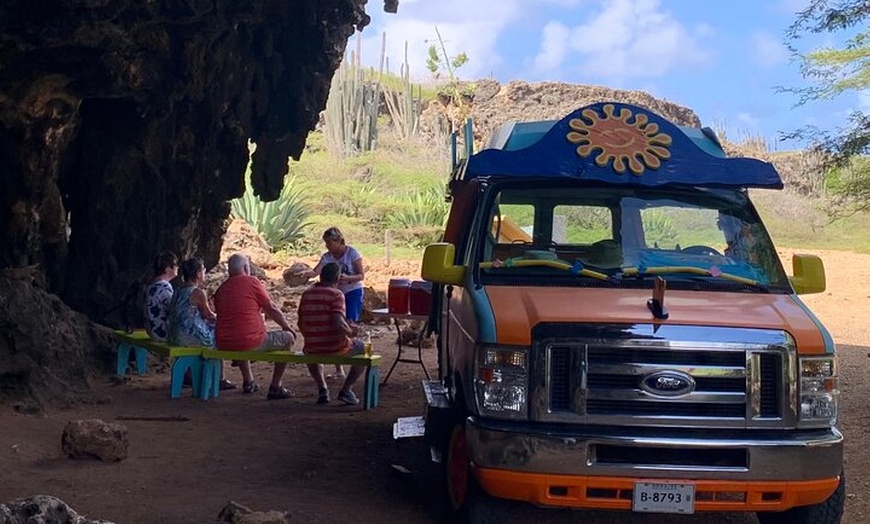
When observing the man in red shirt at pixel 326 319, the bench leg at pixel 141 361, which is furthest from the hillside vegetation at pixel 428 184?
the man in red shirt at pixel 326 319

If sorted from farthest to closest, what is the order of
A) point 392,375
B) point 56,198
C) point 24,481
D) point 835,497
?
point 392,375 → point 56,198 → point 24,481 → point 835,497

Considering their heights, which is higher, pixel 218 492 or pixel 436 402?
pixel 436 402

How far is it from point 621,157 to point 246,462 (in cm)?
344

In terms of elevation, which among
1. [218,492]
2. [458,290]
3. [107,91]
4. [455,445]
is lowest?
[218,492]

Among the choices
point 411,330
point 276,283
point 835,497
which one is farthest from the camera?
point 276,283

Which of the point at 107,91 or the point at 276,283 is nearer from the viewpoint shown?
the point at 107,91

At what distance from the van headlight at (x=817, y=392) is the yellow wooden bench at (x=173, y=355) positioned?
591 cm

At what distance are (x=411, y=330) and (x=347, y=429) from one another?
5.77 meters

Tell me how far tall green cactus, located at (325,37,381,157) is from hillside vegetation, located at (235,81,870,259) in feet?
1.35

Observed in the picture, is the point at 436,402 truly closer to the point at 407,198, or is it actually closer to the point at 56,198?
the point at 56,198

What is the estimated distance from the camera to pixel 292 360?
988cm

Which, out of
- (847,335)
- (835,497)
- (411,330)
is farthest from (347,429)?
(847,335)

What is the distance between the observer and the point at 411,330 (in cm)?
1503

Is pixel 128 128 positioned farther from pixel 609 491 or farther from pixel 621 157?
pixel 609 491
